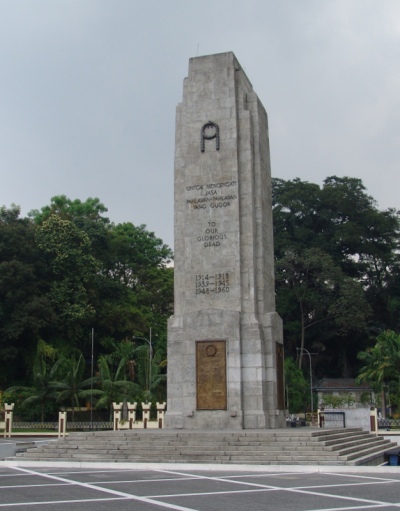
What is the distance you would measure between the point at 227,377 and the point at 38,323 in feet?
65.6

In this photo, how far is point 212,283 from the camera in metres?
21.1

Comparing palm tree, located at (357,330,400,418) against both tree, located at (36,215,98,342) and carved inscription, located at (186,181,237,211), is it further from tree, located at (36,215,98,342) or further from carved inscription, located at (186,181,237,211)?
carved inscription, located at (186,181,237,211)

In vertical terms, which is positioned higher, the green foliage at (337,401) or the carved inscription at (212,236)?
the carved inscription at (212,236)

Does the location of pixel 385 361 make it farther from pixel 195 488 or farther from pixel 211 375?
pixel 195 488

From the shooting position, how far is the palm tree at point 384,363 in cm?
4178

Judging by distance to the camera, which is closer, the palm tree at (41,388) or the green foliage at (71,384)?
the palm tree at (41,388)

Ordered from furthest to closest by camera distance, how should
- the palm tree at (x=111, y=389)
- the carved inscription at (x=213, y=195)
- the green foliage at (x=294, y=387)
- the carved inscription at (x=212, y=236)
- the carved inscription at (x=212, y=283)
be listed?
1. the green foliage at (x=294, y=387)
2. the palm tree at (x=111, y=389)
3. the carved inscription at (x=213, y=195)
4. the carved inscription at (x=212, y=236)
5. the carved inscription at (x=212, y=283)

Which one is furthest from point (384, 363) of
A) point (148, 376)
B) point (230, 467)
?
point (230, 467)

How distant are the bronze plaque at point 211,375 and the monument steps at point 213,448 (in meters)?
2.85

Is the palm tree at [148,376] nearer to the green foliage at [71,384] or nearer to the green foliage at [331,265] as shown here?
the green foliage at [71,384]

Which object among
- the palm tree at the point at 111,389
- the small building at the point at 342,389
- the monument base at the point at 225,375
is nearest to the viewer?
the monument base at the point at 225,375

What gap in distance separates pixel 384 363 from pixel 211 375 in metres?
25.2

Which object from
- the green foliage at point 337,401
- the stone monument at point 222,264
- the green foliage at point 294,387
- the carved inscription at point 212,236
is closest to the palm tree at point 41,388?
the green foliage at point 294,387

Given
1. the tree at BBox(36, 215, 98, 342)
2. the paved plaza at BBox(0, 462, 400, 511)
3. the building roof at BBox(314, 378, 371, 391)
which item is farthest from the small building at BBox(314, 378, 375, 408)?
the paved plaza at BBox(0, 462, 400, 511)
